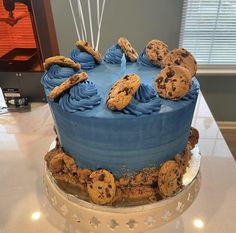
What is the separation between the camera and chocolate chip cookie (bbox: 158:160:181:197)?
2.20ft

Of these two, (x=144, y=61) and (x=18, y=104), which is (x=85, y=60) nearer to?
(x=144, y=61)

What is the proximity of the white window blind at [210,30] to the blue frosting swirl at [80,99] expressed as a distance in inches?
43.5

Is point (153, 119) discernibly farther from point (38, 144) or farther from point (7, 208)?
point (38, 144)

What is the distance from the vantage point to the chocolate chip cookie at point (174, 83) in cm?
65

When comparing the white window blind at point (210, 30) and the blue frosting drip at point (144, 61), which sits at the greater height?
the blue frosting drip at point (144, 61)

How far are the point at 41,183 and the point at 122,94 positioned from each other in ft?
1.95

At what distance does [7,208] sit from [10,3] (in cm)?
81

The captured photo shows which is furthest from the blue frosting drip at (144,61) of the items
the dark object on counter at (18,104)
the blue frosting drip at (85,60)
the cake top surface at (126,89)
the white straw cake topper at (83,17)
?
the dark object on counter at (18,104)

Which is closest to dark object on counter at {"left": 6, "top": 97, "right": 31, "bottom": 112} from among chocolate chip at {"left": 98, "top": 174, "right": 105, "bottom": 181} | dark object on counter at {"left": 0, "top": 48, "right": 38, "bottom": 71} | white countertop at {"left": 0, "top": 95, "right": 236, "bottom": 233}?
white countertop at {"left": 0, "top": 95, "right": 236, "bottom": 233}

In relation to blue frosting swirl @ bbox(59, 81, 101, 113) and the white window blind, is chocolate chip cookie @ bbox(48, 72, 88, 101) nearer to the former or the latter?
blue frosting swirl @ bbox(59, 81, 101, 113)

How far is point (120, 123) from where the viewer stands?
62 cm

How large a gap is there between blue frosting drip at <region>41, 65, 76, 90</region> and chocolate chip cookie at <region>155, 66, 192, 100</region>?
0.24 meters

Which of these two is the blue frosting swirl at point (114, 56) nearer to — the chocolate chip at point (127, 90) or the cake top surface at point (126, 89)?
the cake top surface at point (126, 89)

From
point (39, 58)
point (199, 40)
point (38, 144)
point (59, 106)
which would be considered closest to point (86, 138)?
point (59, 106)
